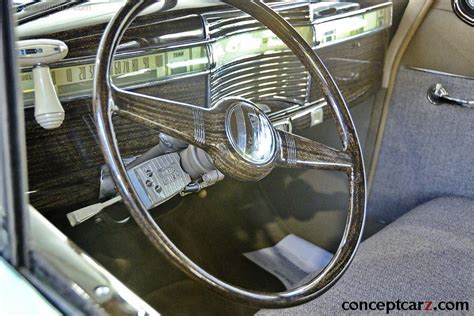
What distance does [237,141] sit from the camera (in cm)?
101

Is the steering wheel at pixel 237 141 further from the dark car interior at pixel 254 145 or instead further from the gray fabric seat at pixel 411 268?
the gray fabric seat at pixel 411 268

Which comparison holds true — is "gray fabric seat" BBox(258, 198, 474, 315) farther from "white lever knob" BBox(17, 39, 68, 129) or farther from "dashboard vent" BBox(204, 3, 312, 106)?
"white lever knob" BBox(17, 39, 68, 129)

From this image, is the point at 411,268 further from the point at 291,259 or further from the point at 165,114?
the point at 165,114

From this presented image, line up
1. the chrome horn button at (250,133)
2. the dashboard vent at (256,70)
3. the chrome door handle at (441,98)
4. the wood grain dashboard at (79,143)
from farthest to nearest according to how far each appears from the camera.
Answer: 1. the chrome door handle at (441,98)
2. the dashboard vent at (256,70)
3. the wood grain dashboard at (79,143)
4. the chrome horn button at (250,133)

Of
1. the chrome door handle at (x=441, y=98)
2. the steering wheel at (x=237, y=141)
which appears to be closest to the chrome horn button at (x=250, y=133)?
the steering wheel at (x=237, y=141)

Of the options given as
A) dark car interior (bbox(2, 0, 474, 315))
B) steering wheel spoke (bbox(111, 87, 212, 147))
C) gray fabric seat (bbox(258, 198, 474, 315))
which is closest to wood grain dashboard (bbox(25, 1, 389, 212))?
dark car interior (bbox(2, 0, 474, 315))

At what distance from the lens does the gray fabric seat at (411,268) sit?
4.04ft

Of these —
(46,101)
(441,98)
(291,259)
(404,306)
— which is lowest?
(291,259)

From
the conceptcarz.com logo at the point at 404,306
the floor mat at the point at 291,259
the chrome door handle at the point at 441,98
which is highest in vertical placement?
the chrome door handle at the point at 441,98

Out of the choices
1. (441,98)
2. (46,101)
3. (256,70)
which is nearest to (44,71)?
(46,101)

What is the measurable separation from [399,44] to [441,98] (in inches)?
8.6

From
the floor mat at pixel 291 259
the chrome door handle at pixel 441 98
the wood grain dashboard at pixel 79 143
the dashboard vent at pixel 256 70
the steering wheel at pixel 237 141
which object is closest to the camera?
the steering wheel at pixel 237 141

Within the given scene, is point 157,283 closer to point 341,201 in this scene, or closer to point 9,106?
point 341,201

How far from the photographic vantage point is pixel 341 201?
1.92m
